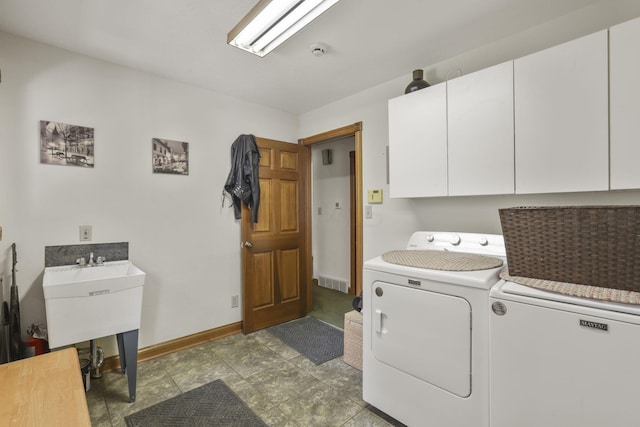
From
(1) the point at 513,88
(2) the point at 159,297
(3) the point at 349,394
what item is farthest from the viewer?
(2) the point at 159,297

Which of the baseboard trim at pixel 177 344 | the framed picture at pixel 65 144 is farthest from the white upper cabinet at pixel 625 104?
the framed picture at pixel 65 144

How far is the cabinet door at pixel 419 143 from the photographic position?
6.32 ft

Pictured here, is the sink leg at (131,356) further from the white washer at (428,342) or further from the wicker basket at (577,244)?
the wicker basket at (577,244)

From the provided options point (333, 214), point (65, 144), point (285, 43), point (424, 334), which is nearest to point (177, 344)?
point (65, 144)

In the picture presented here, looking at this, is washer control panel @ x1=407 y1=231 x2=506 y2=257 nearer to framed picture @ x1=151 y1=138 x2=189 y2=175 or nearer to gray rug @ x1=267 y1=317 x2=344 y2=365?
gray rug @ x1=267 y1=317 x2=344 y2=365

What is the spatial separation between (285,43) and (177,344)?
8.57ft

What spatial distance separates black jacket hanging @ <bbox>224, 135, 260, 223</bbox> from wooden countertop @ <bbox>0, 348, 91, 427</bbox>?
76.1 inches

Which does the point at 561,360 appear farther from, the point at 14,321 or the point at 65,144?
the point at 65,144

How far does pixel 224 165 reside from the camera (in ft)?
9.48

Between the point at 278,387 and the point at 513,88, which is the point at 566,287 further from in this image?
the point at 278,387

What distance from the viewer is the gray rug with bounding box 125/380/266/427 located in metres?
1.72

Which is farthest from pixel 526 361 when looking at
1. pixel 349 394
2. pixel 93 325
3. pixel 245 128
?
pixel 245 128

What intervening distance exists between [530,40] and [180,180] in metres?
2.80

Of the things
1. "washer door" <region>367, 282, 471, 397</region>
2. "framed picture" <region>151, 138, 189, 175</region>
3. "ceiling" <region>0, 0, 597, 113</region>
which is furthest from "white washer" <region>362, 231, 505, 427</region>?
"framed picture" <region>151, 138, 189, 175</region>
